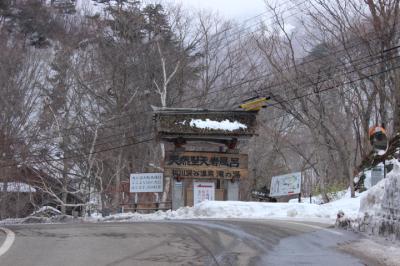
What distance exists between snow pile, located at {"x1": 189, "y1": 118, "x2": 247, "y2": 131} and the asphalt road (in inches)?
670

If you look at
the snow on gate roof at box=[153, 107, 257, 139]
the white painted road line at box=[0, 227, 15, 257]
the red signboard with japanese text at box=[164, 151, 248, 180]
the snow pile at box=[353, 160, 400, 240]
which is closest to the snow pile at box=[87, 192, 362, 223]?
the red signboard with japanese text at box=[164, 151, 248, 180]

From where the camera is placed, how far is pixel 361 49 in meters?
31.3

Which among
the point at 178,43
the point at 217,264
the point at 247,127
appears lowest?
the point at 217,264

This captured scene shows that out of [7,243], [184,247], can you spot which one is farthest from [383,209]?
[7,243]

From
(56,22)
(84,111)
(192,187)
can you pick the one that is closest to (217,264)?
(192,187)

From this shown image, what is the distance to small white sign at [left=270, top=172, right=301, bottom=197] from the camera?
94.2 feet

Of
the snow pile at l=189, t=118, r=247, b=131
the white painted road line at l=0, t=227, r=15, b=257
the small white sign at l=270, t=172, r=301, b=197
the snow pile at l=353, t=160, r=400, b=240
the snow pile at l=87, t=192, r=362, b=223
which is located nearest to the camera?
the white painted road line at l=0, t=227, r=15, b=257

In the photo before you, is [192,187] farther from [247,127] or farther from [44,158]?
[44,158]

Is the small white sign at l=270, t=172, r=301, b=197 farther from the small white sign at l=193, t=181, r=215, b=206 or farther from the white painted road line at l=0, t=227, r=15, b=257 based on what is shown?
the white painted road line at l=0, t=227, r=15, b=257

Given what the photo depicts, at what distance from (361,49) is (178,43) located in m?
19.2

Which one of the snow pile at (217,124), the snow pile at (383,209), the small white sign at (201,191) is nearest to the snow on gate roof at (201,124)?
the snow pile at (217,124)

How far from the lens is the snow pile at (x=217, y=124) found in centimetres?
3067

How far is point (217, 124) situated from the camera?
31016 millimetres

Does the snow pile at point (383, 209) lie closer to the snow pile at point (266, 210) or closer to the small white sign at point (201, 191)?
the snow pile at point (266, 210)
